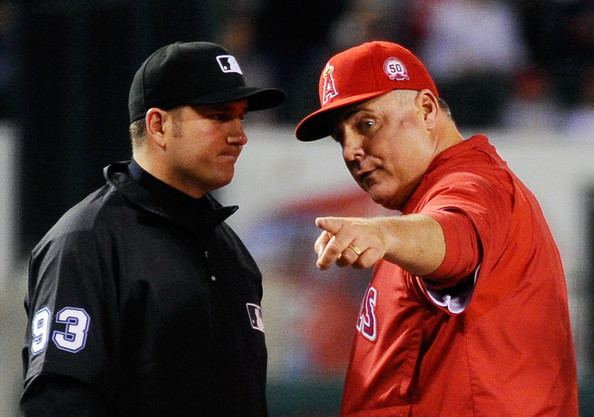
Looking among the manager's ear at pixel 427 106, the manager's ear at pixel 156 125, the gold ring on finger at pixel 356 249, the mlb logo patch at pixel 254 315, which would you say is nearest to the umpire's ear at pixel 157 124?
the manager's ear at pixel 156 125

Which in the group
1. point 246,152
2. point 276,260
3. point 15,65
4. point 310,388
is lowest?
point 310,388

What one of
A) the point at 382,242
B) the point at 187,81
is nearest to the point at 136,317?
the point at 187,81

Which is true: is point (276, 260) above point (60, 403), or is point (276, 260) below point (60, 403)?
below

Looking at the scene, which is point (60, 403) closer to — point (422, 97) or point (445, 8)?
point (422, 97)

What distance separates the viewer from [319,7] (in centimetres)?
669

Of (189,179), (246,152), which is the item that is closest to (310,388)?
(246,152)

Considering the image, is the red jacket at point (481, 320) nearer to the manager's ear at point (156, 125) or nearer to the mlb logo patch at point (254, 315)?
the mlb logo patch at point (254, 315)

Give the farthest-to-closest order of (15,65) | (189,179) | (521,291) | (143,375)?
1. (15,65)
2. (189,179)
3. (143,375)
4. (521,291)

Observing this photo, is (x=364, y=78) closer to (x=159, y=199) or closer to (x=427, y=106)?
(x=427, y=106)

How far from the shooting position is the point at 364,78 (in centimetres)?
286

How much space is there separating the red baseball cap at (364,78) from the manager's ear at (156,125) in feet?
1.19

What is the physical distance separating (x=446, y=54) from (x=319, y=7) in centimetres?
78

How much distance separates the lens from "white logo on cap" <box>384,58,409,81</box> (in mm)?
2871

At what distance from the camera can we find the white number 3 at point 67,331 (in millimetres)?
2750
